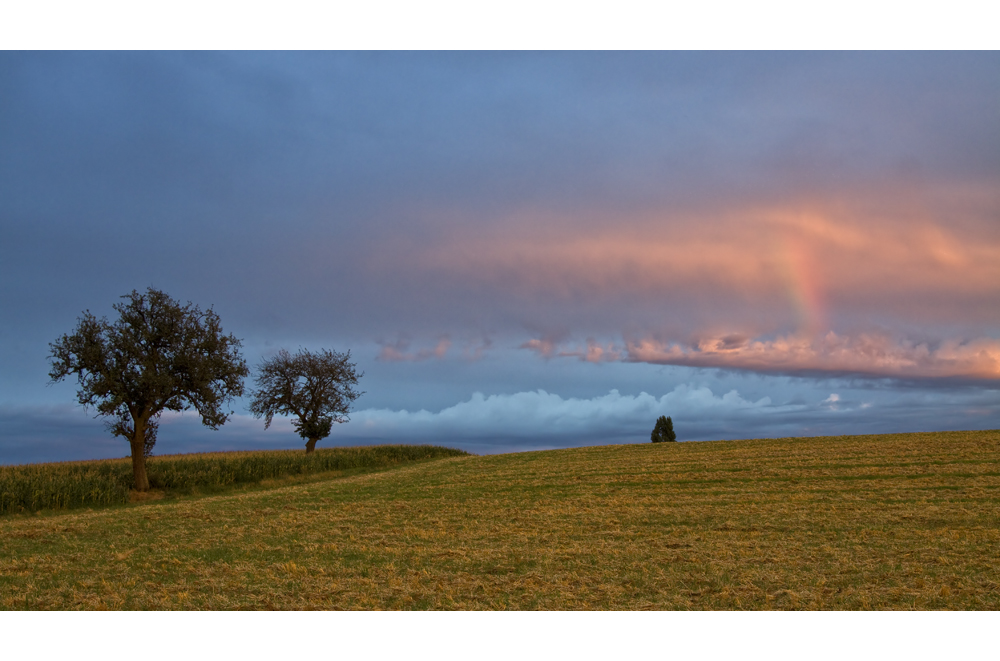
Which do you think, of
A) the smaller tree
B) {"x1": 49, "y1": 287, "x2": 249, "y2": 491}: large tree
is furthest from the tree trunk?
the smaller tree

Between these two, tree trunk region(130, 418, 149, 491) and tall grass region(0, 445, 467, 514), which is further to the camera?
tree trunk region(130, 418, 149, 491)

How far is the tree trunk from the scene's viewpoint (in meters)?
30.5

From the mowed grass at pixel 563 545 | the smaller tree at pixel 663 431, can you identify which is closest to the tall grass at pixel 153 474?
the mowed grass at pixel 563 545

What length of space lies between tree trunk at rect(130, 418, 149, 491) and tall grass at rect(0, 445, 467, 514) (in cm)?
84

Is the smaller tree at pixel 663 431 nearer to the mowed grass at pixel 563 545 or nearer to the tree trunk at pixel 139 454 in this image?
the mowed grass at pixel 563 545

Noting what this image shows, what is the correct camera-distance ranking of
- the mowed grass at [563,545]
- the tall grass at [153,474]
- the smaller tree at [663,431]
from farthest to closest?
the smaller tree at [663,431]
the tall grass at [153,474]
the mowed grass at [563,545]

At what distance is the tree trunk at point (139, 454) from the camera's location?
1200 inches

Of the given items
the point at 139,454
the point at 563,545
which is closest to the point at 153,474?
the point at 139,454

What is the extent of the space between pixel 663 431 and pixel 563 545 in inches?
1314

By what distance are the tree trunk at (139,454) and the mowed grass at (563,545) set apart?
6318 mm

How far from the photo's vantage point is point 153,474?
32.9 metres

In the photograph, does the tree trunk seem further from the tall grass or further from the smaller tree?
the smaller tree

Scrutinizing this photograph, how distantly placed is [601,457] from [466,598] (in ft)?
91.8

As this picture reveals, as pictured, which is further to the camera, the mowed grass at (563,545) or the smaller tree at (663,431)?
the smaller tree at (663,431)
